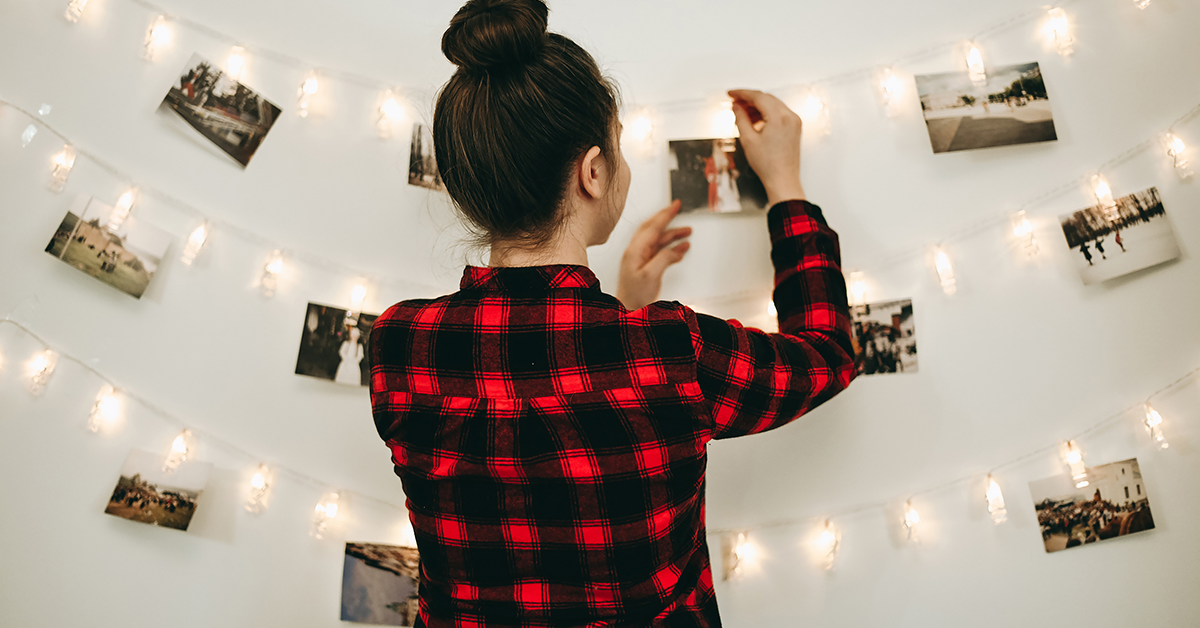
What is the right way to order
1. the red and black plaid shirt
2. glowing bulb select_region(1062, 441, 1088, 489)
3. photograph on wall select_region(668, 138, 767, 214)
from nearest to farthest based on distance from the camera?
the red and black plaid shirt → glowing bulb select_region(1062, 441, 1088, 489) → photograph on wall select_region(668, 138, 767, 214)

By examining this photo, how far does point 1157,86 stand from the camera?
1.01 meters

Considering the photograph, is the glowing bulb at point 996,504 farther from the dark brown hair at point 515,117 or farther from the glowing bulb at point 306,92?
the glowing bulb at point 306,92

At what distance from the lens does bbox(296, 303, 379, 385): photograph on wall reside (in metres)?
1.11

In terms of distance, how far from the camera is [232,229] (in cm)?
113

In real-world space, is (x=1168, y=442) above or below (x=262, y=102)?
below

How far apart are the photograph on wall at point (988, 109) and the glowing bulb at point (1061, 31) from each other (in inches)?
2.1

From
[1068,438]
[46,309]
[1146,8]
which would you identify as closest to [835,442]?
[1068,438]

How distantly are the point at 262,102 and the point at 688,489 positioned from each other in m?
1.06

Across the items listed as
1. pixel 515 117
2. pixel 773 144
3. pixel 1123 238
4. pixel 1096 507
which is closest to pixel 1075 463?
pixel 1096 507

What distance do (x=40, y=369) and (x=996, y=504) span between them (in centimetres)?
171

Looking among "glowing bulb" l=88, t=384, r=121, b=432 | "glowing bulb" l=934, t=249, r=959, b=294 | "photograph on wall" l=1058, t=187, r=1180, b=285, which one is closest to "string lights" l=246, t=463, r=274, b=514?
"glowing bulb" l=88, t=384, r=121, b=432

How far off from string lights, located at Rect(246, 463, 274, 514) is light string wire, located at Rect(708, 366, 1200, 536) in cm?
81

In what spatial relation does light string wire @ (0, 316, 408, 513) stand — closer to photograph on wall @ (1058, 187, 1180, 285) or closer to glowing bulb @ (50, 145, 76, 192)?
glowing bulb @ (50, 145, 76, 192)

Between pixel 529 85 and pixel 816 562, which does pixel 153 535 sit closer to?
pixel 529 85
